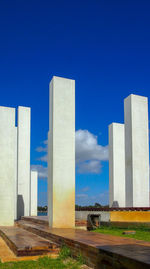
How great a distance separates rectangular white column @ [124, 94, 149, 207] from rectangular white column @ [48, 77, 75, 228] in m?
4.42

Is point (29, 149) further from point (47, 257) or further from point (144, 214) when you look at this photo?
point (47, 257)

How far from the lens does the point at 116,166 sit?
1903cm

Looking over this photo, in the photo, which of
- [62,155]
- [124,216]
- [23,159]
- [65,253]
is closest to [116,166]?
[23,159]

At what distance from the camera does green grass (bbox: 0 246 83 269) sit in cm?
573

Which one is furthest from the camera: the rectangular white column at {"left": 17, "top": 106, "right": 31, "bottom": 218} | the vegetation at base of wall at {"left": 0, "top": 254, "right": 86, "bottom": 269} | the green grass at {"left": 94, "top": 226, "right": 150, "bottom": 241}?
the rectangular white column at {"left": 17, "top": 106, "right": 31, "bottom": 218}

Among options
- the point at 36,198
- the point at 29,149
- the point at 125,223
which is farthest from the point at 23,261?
the point at 36,198

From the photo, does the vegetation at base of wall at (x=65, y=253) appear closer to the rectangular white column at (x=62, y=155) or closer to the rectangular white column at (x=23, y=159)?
the rectangular white column at (x=62, y=155)

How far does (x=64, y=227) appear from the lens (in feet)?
34.3

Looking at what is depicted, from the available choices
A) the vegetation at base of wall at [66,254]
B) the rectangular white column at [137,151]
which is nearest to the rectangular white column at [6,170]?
the rectangular white column at [137,151]

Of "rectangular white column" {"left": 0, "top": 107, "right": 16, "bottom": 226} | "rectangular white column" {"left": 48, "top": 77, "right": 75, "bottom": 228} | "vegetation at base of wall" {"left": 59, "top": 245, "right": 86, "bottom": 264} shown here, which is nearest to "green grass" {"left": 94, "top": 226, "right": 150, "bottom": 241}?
"rectangular white column" {"left": 48, "top": 77, "right": 75, "bottom": 228}

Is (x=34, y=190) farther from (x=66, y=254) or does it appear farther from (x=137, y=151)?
(x=66, y=254)

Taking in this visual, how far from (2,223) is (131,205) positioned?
573cm

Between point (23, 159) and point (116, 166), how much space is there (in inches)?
218

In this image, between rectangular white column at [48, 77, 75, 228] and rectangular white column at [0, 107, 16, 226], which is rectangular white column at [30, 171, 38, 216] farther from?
rectangular white column at [48, 77, 75, 228]
